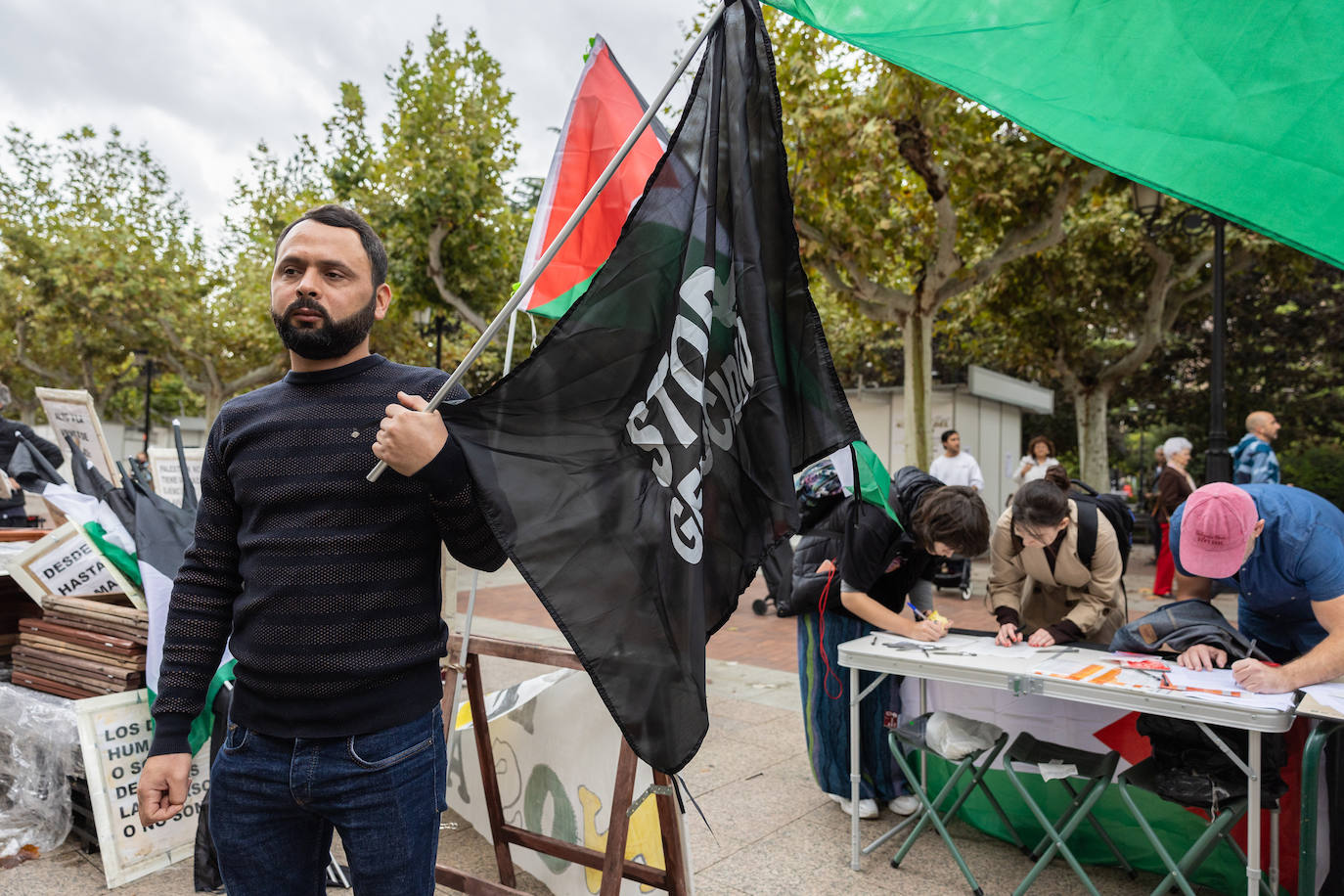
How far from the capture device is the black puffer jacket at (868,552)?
3.88 metres

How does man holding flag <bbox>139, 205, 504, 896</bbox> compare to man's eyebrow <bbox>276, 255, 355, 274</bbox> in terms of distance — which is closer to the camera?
man holding flag <bbox>139, 205, 504, 896</bbox>

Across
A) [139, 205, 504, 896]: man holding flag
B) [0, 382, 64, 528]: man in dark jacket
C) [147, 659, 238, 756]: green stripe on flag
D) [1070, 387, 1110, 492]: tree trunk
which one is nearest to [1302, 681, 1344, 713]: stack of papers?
[139, 205, 504, 896]: man holding flag

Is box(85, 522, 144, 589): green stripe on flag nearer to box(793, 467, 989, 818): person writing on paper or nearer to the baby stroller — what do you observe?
box(793, 467, 989, 818): person writing on paper

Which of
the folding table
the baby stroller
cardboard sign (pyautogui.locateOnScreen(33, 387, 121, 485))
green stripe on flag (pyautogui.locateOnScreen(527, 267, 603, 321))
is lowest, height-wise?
the baby stroller

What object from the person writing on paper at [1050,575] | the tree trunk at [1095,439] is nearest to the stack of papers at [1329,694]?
the person writing on paper at [1050,575]

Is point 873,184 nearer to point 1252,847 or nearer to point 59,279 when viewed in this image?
point 1252,847

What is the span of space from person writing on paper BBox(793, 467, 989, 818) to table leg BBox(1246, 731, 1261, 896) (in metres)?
1.30

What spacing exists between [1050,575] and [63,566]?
14.8 ft

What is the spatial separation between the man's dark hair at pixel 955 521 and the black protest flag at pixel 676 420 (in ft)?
6.63

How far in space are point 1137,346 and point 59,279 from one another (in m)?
21.2

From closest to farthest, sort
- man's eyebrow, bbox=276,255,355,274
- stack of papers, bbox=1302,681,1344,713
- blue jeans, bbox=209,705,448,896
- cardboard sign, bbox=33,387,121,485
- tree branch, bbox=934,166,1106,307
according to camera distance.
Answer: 1. blue jeans, bbox=209,705,448,896
2. man's eyebrow, bbox=276,255,355,274
3. stack of papers, bbox=1302,681,1344,713
4. cardboard sign, bbox=33,387,121,485
5. tree branch, bbox=934,166,1106,307

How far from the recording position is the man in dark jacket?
522 centimetres

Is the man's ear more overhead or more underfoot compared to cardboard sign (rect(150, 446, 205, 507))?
more overhead

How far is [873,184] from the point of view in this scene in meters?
9.63
